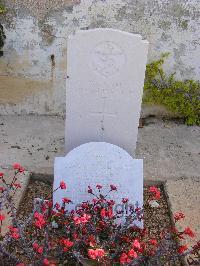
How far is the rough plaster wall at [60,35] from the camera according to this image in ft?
16.2

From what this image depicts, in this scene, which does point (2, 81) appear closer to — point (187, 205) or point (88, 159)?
point (88, 159)

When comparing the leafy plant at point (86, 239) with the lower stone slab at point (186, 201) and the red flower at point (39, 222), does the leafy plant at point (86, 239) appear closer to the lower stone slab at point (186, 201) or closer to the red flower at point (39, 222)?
the red flower at point (39, 222)

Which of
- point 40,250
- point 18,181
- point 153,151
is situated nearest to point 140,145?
point 153,151

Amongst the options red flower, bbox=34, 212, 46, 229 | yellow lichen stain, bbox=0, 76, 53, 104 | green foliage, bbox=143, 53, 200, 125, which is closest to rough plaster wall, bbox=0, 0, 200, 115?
yellow lichen stain, bbox=0, 76, 53, 104

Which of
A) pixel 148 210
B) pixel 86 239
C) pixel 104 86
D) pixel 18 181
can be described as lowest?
pixel 148 210

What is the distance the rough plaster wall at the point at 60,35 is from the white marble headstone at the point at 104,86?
3.70ft

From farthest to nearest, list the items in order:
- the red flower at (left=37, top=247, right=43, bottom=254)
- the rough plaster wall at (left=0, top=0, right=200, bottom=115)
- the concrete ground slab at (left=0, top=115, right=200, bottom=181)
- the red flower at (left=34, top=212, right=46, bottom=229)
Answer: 1. the rough plaster wall at (left=0, top=0, right=200, bottom=115)
2. the concrete ground slab at (left=0, top=115, right=200, bottom=181)
3. the red flower at (left=34, top=212, right=46, bottom=229)
4. the red flower at (left=37, top=247, right=43, bottom=254)

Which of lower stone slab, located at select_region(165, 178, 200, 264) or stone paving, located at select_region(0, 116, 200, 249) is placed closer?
lower stone slab, located at select_region(165, 178, 200, 264)

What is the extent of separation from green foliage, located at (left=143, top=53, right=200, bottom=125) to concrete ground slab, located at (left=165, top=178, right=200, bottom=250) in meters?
1.11

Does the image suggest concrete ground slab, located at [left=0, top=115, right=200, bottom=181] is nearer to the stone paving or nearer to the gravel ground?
the stone paving

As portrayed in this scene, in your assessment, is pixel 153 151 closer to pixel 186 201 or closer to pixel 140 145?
pixel 140 145

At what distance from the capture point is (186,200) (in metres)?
4.11

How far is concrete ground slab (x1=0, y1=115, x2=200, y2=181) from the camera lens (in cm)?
450

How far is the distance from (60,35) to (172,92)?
130cm
